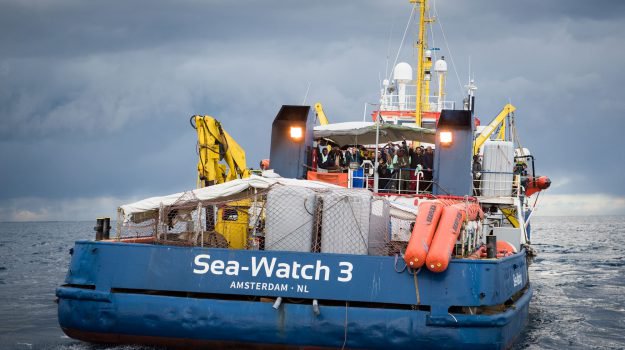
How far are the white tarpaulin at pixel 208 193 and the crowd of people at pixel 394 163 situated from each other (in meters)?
5.03

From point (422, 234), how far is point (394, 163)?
6791mm

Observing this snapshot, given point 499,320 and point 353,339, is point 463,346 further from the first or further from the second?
point 353,339

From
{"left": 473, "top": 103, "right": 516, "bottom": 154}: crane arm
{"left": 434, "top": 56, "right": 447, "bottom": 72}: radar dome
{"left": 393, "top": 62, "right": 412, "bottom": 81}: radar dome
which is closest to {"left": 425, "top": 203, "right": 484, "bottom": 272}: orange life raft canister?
{"left": 473, "top": 103, "right": 516, "bottom": 154}: crane arm

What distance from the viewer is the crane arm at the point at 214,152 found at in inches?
656

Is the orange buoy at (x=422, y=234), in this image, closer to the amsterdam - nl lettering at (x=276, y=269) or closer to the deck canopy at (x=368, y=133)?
the amsterdam - nl lettering at (x=276, y=269)

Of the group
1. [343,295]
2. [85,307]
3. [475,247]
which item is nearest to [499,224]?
[475,247]

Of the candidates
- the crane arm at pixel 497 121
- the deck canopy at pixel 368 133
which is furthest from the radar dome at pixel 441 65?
the deck canopy at pixel 368 133

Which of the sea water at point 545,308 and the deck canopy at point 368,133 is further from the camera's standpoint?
the deck canopy at point 368,133

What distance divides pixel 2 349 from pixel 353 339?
22.6 feet

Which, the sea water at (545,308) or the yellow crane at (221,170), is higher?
the yellow crane at (221,170)

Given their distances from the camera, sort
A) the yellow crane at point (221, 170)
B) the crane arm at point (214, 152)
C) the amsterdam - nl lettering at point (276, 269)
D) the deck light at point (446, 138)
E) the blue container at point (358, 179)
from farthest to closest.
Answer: the deck light at point (446, 138) → the blue container at point (358, 179) → the crane arm at point (214, 152) → the yellow crane at point (221, 170) → the amsterdam - nl lettering at point (276, 269)

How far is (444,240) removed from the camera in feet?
39.8

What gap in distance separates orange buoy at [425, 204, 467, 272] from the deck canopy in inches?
257

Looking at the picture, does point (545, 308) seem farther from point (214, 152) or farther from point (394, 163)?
point (214, 152)
